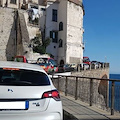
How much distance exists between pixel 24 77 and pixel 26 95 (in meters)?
0.58

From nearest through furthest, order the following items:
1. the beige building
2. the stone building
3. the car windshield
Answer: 1. the car windshield
2. the stone building
3. the beige building

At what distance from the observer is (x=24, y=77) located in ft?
14.7

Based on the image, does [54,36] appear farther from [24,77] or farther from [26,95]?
[26,95]

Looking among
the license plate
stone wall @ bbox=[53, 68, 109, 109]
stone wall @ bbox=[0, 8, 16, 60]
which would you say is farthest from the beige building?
the license plate

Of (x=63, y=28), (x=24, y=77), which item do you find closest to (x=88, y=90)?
(x=24, y=77)

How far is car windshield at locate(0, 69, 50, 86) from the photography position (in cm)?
429

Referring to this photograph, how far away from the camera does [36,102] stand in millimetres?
4066

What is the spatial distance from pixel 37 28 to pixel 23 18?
439 centimetres

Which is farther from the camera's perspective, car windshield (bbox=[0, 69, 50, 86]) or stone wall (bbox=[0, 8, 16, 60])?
stone wall (bbox=[0, 8, 16, 60])

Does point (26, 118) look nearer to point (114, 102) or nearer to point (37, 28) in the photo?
point (114, 102)

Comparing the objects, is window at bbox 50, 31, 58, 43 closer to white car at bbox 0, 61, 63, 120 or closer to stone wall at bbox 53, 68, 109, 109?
stone wall at bbox 53, 68, 109, 109

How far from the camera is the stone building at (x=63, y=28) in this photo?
45.7 metres

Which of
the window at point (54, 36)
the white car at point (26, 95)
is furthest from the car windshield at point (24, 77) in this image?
the window at point (54, 36)

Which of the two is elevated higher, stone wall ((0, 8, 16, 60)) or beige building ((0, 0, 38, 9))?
beige building ((0, 0, 38, 9))
